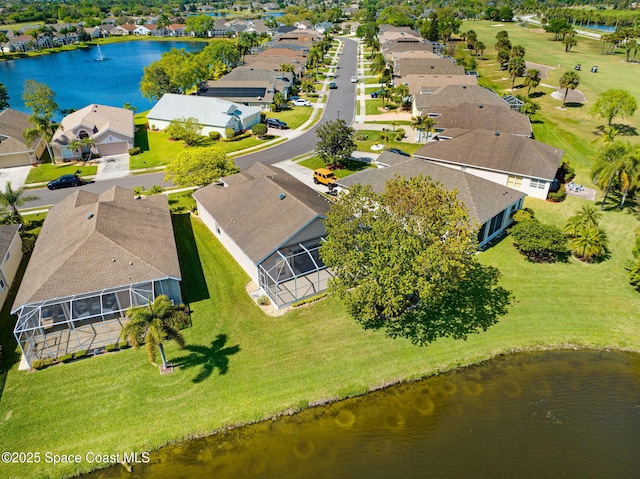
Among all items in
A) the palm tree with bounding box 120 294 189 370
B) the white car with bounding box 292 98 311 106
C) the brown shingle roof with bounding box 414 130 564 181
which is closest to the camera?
the palm tree with bounding box 120 294 189 370

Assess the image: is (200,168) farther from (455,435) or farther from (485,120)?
(485,120)

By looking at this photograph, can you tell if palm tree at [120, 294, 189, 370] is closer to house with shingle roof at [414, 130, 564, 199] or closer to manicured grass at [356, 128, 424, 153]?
house with shingle roof at [414, 130, 564, 199]

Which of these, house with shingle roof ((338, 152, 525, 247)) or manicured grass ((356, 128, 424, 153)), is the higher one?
house with shingle roof ((338, 152, 525, 247))

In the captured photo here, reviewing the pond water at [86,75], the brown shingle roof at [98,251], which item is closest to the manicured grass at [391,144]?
the brown shingle roof at [98,251]

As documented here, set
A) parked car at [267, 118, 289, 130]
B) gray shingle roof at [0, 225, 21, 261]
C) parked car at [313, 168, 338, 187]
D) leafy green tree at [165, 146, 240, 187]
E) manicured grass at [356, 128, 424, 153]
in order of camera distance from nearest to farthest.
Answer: gray shingle roof at [0, 225, 21, 261] → leafy green tree at [165, 146, 240, 187] → parked car at [313, 168, 338, 187] → manicured grass at [356, 128, 424, 153] → parked car at [267, 118, 289, 130]

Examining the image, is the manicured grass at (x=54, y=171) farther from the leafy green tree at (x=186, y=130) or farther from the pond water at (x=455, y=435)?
the pond water at (x=455, y=435)

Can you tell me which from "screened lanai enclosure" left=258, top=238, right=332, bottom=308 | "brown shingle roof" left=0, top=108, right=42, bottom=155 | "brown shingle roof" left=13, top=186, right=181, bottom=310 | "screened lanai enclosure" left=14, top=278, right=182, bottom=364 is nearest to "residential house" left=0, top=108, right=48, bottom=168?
"brown shingle roof" left=0, top=108, right=42, bottom=155
